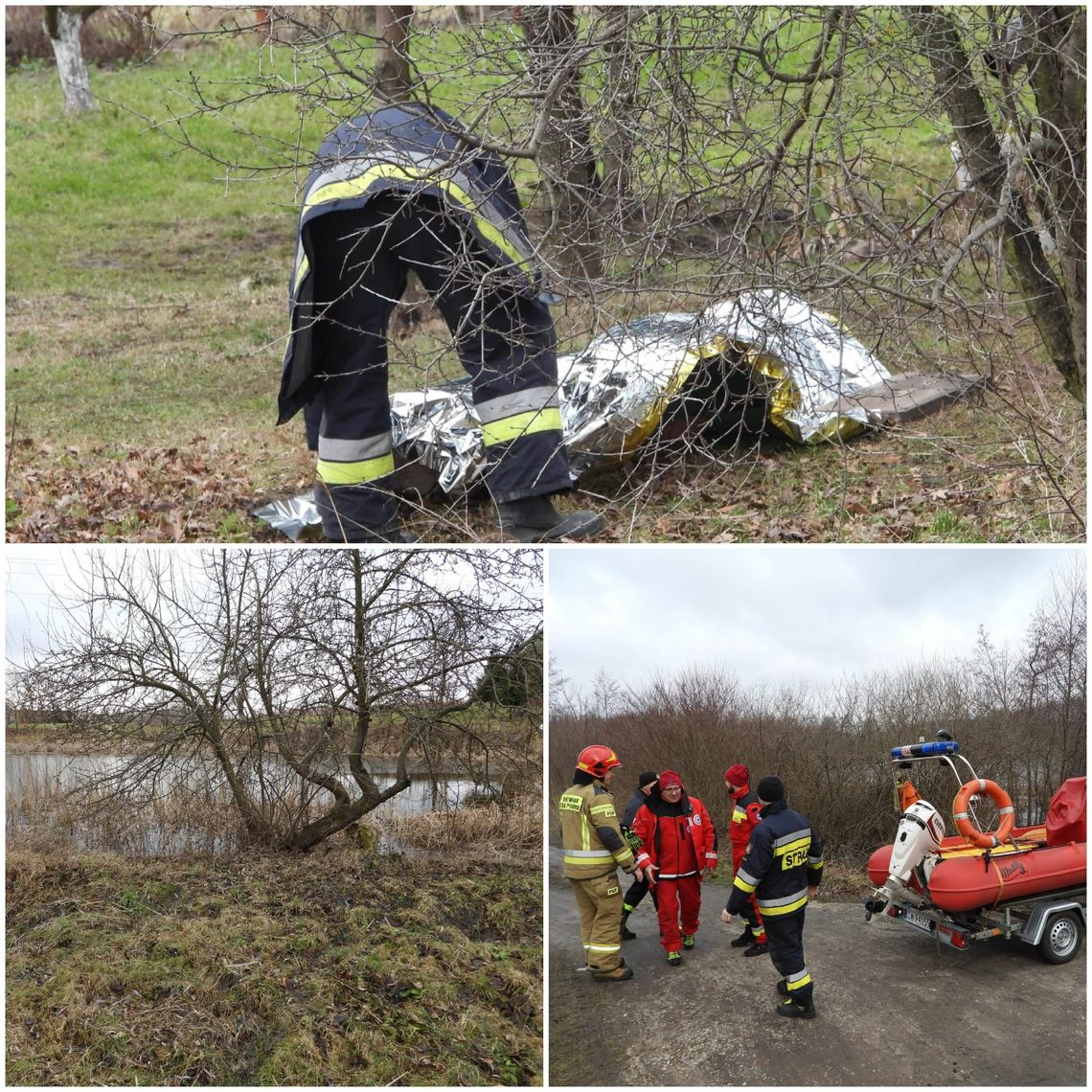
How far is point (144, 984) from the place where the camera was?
10.9 feet

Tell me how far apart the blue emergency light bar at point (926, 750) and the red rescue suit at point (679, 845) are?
1015 millimetres

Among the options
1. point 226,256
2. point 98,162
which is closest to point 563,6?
point 226,256

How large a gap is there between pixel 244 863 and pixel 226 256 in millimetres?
11212

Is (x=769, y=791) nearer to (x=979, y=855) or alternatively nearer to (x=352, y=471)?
(x=979, y=855)

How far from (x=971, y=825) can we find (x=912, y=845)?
1.05ft

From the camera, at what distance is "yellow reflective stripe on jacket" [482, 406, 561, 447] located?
4.57 meters

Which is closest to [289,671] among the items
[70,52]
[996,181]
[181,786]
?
[181,786]

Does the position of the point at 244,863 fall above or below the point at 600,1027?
above

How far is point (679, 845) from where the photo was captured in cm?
498

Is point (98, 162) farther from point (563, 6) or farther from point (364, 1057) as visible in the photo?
point (364, 1057)

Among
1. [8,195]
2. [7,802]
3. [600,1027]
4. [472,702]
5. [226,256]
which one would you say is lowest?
[600,1027]

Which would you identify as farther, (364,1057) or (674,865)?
(674,865)

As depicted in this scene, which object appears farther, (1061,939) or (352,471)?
(352,471)

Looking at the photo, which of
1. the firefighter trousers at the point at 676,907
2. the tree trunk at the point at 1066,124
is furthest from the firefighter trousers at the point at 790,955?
the tree trunk at the point at 1066,124
